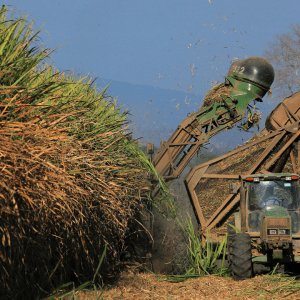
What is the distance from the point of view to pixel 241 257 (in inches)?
273

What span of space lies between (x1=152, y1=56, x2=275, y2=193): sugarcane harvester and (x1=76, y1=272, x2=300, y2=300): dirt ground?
11.9 feet

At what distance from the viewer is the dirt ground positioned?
5.57 meters

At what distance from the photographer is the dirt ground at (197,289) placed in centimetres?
557

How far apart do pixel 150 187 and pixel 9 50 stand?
3313 millimetres

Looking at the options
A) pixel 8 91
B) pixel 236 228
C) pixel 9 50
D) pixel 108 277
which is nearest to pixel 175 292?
pixel 108 277

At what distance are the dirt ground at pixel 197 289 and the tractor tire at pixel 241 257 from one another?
0.15m

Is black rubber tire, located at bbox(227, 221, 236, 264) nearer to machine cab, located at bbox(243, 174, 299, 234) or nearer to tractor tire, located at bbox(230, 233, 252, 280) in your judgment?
tractor tire, located at bbox(230, 233, 252, 280)

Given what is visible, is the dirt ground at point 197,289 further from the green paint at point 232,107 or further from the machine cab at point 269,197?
the green paint at point 232,107

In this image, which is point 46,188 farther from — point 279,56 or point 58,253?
point 279,56

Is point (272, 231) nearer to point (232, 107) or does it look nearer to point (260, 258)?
point (260, 258)

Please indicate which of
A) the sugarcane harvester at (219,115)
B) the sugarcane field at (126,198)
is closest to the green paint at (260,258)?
the sugarcane field at (126,198)

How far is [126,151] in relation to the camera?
6.99 m

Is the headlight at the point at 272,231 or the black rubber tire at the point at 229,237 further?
the black rubber tire at the point at 229,237

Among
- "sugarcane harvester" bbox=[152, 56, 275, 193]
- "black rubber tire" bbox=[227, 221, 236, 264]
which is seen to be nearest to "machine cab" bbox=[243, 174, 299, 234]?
"black rubber tire" bbox=[227, 221, 236, 264]
